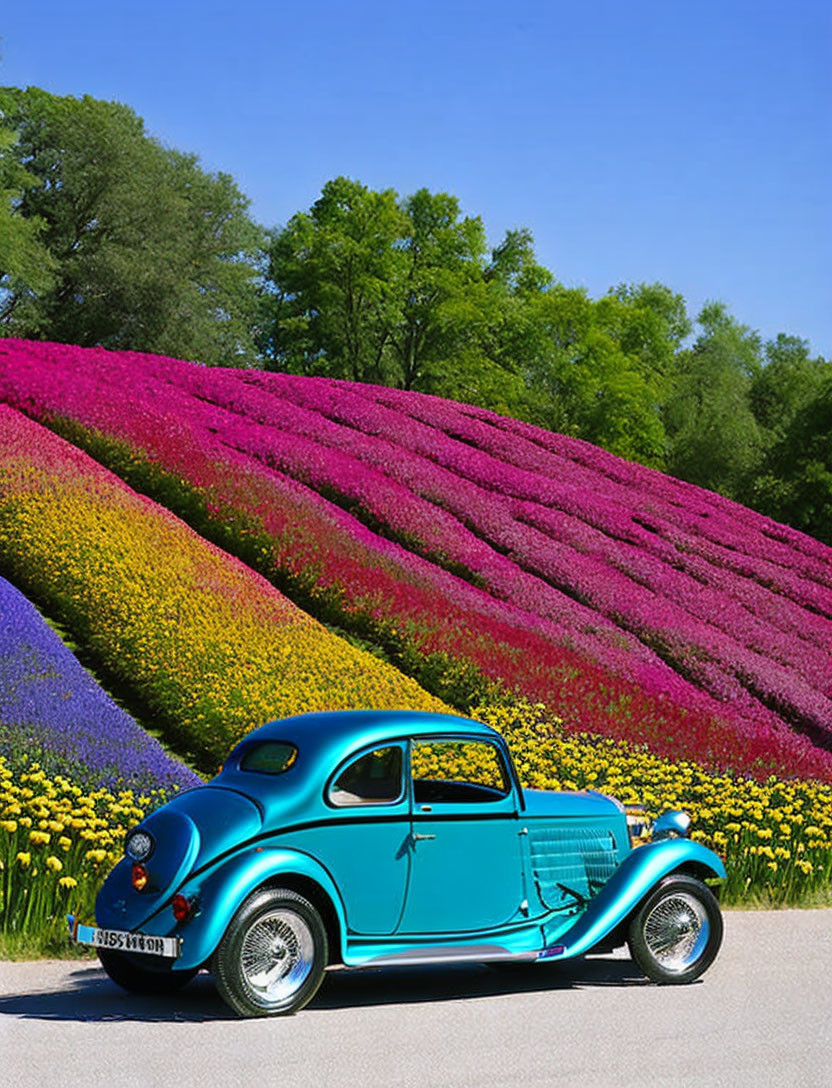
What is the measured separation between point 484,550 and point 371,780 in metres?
12.8

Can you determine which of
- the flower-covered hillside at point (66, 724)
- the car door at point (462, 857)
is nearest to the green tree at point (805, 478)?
the flower-covered hillside at point (66, 724)

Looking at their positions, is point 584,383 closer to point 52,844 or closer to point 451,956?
point 52,844

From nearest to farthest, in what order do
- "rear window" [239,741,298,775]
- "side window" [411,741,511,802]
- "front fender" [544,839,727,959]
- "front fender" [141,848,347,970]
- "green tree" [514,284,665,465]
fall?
"front fender" [141,848,347,970]
"rear window" [239,741,298,775]
"front fender" [544,839,727,959]
"side window" [411,741,511,802]
"green tree" [514,284,665,465]

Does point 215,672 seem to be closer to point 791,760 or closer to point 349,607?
point 349,607

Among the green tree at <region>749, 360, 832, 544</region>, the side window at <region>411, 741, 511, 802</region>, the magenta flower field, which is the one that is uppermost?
the green tree at <region>749, 360, 832, 544</region>

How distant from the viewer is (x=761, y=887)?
1132 cm

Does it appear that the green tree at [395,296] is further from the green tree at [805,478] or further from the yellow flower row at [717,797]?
the yellow flower row at [717,797]

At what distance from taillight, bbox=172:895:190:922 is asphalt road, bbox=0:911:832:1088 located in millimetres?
549

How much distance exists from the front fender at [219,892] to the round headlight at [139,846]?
36 cm

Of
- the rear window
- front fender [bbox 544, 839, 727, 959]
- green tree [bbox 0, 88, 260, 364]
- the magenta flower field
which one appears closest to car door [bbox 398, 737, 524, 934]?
front fender [bbox 544, 839, 727, 959]

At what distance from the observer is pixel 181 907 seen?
6.83 metres

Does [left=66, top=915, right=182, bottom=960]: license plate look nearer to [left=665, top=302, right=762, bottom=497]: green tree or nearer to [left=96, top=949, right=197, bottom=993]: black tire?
[left=96, top=949, right=197, bottom=993]: black tire

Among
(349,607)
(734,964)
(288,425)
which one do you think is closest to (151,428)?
(288,425)

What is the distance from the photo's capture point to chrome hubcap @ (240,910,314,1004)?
6.95 metres
